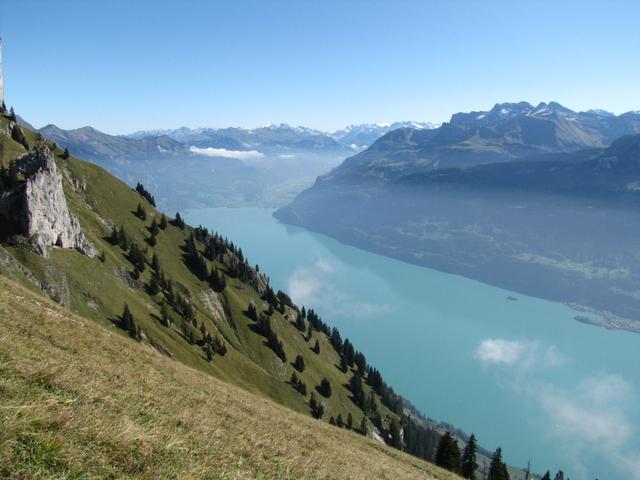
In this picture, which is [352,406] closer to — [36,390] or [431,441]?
[431,441]

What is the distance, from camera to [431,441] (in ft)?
461

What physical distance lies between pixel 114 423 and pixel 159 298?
104208 mm

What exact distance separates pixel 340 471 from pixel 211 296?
119975mm

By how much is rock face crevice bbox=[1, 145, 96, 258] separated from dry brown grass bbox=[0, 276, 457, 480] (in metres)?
63.7

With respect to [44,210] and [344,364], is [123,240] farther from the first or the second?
[344,364]

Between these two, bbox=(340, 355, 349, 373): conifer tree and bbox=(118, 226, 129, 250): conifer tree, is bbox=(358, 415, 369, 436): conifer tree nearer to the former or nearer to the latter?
bbox=(340, 355, 349, 373): conifer tree

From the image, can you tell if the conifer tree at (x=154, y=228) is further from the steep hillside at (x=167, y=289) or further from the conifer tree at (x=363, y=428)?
the conifer tree at (x=363, y=428)

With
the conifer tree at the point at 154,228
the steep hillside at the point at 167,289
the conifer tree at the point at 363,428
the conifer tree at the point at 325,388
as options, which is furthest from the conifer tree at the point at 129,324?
the conifer tree at the point at 363,428

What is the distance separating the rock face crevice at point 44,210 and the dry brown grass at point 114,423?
6369 cm

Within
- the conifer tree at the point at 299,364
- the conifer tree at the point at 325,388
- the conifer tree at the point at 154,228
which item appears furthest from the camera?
the conifer tree at the point at 154,228

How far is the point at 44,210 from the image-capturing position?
264 feet

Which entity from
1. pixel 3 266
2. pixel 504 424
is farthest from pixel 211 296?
pixel 504 424

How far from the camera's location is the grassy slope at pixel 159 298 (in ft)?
266

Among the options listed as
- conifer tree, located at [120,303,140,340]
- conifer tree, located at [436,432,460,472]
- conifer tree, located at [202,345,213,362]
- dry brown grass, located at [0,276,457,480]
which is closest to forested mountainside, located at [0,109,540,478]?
conifer tree, located at [120,303,140,340]
